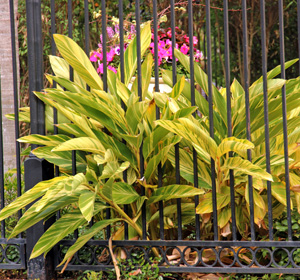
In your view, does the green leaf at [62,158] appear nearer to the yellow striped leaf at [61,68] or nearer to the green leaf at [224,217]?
the yellow striped leaf at [61,68]

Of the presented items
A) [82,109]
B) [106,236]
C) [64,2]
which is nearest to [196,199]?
[106,236]

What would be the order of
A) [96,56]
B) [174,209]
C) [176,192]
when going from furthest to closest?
[96,56] → [174,209] → [176,192]

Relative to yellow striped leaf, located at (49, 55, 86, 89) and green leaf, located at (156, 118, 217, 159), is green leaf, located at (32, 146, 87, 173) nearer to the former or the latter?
yellow striped leaf, located at (49, 55, 86, 89)

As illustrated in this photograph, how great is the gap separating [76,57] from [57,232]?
1113 millimetres

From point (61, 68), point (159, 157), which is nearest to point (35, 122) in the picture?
point (61, 68)

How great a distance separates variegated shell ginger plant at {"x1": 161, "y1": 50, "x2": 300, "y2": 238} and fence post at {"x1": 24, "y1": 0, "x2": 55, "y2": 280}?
0.96 meters

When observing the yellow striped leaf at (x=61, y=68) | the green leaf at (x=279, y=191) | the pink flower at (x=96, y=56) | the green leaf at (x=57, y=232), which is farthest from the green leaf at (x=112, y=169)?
the pink flower at (x=96, y=56)

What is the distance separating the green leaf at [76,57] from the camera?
278 cm

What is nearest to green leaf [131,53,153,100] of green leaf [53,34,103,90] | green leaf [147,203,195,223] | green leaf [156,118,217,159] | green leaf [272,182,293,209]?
green leaf [53,34,103,90]

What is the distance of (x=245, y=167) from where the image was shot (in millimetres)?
2660

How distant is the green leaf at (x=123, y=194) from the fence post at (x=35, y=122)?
57 centimetres

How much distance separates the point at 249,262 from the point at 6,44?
10.9ft

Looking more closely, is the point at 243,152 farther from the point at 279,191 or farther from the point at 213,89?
the point at 213,89

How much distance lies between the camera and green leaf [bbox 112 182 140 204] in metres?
2.75
